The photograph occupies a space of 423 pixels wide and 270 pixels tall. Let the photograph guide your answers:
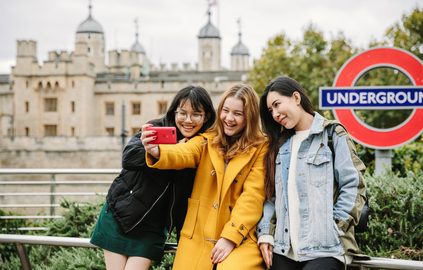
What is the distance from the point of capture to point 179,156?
11.3 ft

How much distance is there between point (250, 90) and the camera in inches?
140

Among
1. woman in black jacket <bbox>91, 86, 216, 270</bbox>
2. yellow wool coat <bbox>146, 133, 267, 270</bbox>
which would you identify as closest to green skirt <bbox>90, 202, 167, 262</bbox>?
woman in black jacket <bbox>91, 86, 216, 270</bbox>

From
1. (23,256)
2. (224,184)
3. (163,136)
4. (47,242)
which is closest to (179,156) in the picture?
(163,136)

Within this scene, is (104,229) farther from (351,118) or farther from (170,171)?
(351,118)

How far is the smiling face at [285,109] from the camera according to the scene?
348 centimetres

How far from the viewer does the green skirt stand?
3.70 metres

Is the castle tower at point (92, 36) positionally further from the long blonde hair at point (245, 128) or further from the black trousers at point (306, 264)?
the black trousers at point (306, 264)

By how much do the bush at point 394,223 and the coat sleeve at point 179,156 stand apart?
1.45 meters

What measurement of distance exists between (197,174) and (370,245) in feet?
4.93

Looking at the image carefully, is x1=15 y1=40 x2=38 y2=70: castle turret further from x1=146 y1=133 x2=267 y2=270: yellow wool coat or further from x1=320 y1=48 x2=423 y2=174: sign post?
x1=146 y1=133 x2=267 y2=270: yellow wool coat

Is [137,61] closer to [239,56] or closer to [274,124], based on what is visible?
[239,56]

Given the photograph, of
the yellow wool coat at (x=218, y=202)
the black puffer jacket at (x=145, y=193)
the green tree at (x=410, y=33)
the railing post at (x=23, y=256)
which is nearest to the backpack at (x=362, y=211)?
the yellow wool coat at (x=218, y=202)

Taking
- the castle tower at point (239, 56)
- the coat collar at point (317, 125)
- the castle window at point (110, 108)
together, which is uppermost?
the castle tower at point (239, 56)

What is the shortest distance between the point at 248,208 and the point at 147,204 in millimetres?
563
